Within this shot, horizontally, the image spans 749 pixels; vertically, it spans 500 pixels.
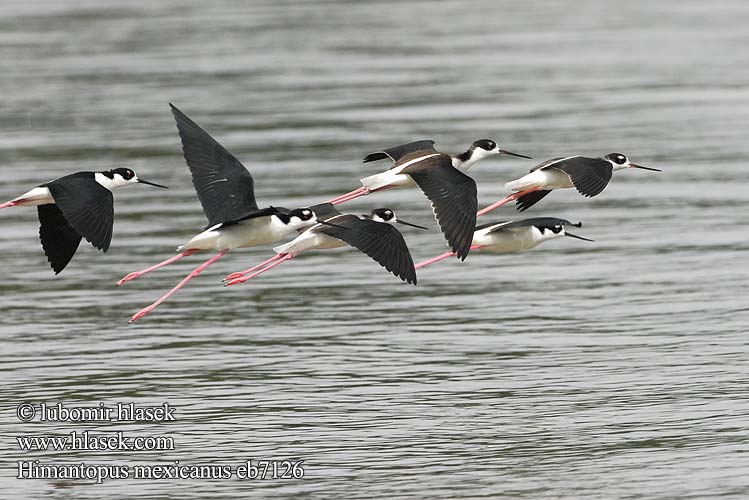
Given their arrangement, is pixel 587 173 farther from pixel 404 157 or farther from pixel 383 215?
pixel 383 215

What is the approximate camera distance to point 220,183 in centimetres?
1444

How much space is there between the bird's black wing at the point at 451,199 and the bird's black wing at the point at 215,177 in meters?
1.32

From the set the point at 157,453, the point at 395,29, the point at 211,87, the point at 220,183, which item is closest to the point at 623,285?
the point at 220,183

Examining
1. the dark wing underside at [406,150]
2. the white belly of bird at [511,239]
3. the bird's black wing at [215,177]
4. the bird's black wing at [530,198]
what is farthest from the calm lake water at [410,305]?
the dark wing underside at [406,150]

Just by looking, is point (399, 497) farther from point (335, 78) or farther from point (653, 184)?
point (335, 78)

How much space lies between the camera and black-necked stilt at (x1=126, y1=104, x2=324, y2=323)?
45.0 ft

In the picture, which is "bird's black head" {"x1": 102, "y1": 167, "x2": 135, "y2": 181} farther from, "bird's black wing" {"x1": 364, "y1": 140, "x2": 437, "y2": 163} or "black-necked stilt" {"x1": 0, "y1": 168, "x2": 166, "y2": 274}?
"bird's black wing" {"x1": 364, "y1": 140, "x2": 437, "y2": 163}

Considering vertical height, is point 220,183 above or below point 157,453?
above

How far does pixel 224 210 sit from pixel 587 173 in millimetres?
2860

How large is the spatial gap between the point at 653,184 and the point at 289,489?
1231 centimetres

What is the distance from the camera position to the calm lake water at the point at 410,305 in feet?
42.1

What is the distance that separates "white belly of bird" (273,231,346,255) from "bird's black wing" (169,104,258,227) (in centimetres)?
41

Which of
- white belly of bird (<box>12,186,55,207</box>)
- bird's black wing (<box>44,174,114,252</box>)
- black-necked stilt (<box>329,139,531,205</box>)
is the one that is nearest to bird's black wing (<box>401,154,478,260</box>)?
black-necked stilt (<box>329,139,531,205</box>)

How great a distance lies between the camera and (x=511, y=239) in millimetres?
14789
